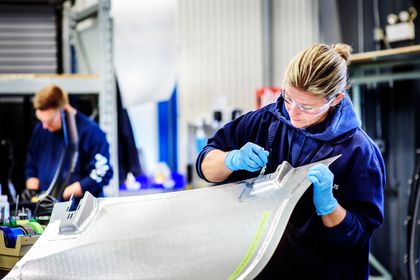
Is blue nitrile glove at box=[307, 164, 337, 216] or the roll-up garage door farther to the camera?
the roll-up garage door

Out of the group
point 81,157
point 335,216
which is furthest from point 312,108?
point 81,157

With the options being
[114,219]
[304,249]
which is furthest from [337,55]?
[114,219]

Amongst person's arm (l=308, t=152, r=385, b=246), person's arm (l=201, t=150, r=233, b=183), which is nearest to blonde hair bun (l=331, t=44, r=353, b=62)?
person's arm (l=308, t=152, r=385, b=246)

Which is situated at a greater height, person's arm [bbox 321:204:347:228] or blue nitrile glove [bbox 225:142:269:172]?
blue nitrile glove [bbox 225:142:269:172]

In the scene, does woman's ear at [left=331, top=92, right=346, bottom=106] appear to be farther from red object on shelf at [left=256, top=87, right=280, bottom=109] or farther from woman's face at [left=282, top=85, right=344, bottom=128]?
red object on shelf at [left=256, top=87, right=280, bottom=109]

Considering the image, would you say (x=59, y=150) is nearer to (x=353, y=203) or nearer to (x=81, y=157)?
(x=81, y=157)

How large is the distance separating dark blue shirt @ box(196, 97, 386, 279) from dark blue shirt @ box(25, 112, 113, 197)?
1406mm

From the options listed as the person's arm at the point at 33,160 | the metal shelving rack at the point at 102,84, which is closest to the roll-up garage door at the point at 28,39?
the metal shelving rack at the point at 102,84

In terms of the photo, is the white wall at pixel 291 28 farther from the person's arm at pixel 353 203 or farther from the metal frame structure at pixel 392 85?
the person's arm at pixel 353 203

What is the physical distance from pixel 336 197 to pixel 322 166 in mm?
165

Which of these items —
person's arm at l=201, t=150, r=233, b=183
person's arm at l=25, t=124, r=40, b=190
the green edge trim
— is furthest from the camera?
person's arm at l=25, t=124, r=40, b=190

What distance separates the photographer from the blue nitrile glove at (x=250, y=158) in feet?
5.58

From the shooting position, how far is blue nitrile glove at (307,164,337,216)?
1575 mm

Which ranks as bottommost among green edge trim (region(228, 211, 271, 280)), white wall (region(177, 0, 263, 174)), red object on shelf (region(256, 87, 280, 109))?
green edge trim (region(228, 211, 271, 280))
